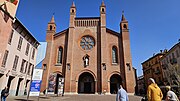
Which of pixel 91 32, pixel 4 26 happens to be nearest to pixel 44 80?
pixel 91 32

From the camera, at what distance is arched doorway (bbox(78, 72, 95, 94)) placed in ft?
91.3

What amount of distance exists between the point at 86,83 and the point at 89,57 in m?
5.84

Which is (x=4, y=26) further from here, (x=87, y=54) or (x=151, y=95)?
Result: (x=87, y=54)

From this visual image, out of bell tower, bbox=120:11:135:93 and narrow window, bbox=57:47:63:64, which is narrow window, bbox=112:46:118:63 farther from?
narrow window, bbox=57:47:63:64

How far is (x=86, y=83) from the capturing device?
28547mm

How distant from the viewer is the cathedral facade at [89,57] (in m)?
25.9

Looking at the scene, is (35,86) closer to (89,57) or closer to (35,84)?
(35,84)

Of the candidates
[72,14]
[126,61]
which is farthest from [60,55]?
[126,61]

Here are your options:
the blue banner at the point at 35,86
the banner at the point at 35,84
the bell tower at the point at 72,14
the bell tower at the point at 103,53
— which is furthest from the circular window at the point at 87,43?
the blue banner at the point at 35,86

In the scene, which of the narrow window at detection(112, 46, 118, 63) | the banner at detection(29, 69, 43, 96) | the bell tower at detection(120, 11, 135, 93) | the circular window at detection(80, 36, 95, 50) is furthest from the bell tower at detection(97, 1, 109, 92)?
the banner at detection(29, 69, 43, 96)

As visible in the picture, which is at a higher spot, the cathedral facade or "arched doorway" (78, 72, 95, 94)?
the cathedral facade

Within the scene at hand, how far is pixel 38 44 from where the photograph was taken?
2703 cm

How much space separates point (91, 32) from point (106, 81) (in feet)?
37.8

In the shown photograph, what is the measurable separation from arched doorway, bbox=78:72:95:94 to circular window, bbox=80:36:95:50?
19.0 feet
